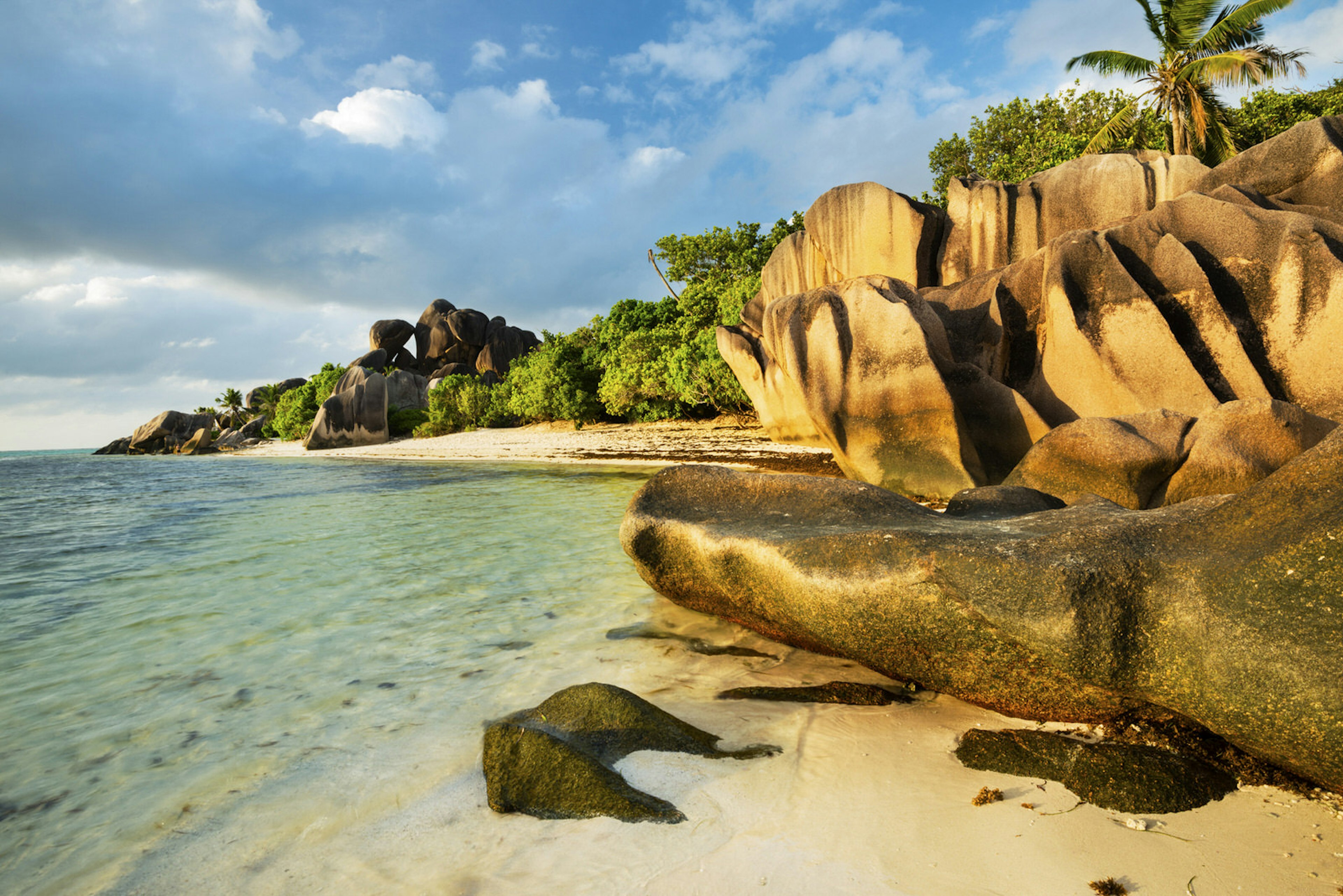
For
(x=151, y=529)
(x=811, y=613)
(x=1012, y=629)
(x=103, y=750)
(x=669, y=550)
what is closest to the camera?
(x=1012, y=629)

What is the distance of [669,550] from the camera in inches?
166

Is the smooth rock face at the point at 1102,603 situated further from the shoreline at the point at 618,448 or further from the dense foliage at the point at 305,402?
the dense foliage at the point at 305,402

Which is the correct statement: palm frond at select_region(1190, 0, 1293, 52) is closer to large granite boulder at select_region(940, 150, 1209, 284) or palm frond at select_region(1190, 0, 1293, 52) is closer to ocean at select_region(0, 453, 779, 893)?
large granite boulder at select_region(940, 150, 1209, 284)

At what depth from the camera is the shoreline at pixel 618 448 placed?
1400 cm

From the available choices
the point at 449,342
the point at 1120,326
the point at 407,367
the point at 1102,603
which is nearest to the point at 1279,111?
the point at 1120,326

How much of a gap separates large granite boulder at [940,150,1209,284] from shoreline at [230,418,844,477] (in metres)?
4.60

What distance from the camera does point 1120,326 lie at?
7707 mm

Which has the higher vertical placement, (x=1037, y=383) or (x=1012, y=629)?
(x=1037, y=383)

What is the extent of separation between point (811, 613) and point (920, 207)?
11.6 metres

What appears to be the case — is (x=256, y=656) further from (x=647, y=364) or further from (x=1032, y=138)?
(x=1032, y=138)

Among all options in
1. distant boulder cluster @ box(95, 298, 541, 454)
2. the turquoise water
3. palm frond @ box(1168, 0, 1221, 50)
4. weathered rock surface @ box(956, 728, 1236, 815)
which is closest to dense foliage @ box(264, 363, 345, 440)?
distant boulder cluster @ box(95, 298, 541, 454)

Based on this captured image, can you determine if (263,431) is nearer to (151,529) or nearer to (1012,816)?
(151,529)

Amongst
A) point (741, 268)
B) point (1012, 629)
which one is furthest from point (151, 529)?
point (741, 268)

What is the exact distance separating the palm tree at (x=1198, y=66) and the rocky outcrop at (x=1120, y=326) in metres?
10.4
